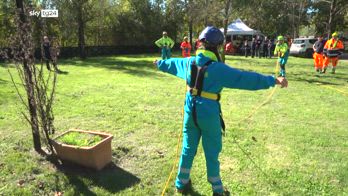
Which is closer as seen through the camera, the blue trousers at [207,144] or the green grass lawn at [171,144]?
the blue trousers at [207,144]

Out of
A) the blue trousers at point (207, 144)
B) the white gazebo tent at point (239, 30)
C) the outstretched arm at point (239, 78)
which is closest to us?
the outstretched arm at point (239, 78)

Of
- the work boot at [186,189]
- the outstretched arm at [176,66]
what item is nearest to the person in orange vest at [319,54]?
the outstretched arm at [176,66]

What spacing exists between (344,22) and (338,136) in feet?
141

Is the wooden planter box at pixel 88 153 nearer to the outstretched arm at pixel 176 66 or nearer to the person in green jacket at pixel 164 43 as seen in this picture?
the outstretched arm at pixel 176 66

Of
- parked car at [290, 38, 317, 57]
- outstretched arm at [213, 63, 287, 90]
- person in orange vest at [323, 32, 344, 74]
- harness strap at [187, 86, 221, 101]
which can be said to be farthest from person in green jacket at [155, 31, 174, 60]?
outstretched arm at [213, 63, 287, 90]

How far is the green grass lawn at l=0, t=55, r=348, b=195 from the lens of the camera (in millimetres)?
4449

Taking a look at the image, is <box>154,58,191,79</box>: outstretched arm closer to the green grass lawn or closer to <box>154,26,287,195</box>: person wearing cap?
<box>154,26,287,195</box>: person wearing cap

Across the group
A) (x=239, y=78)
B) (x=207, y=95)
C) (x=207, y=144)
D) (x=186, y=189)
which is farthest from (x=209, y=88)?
(x=186, y=189)

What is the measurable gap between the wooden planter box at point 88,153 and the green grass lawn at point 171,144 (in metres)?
0.13

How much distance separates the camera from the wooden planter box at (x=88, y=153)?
15.1 ft

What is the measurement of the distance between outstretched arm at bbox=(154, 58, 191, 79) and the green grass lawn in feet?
4.73

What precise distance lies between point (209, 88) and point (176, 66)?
745 mm

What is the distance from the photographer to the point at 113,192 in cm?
421

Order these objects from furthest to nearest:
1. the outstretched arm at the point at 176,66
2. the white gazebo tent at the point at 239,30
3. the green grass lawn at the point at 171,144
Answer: the white gazebo tent at the point at 239,30
the green grass lawn at the point at 171,144
the outstretched arm at the point at 176,66
